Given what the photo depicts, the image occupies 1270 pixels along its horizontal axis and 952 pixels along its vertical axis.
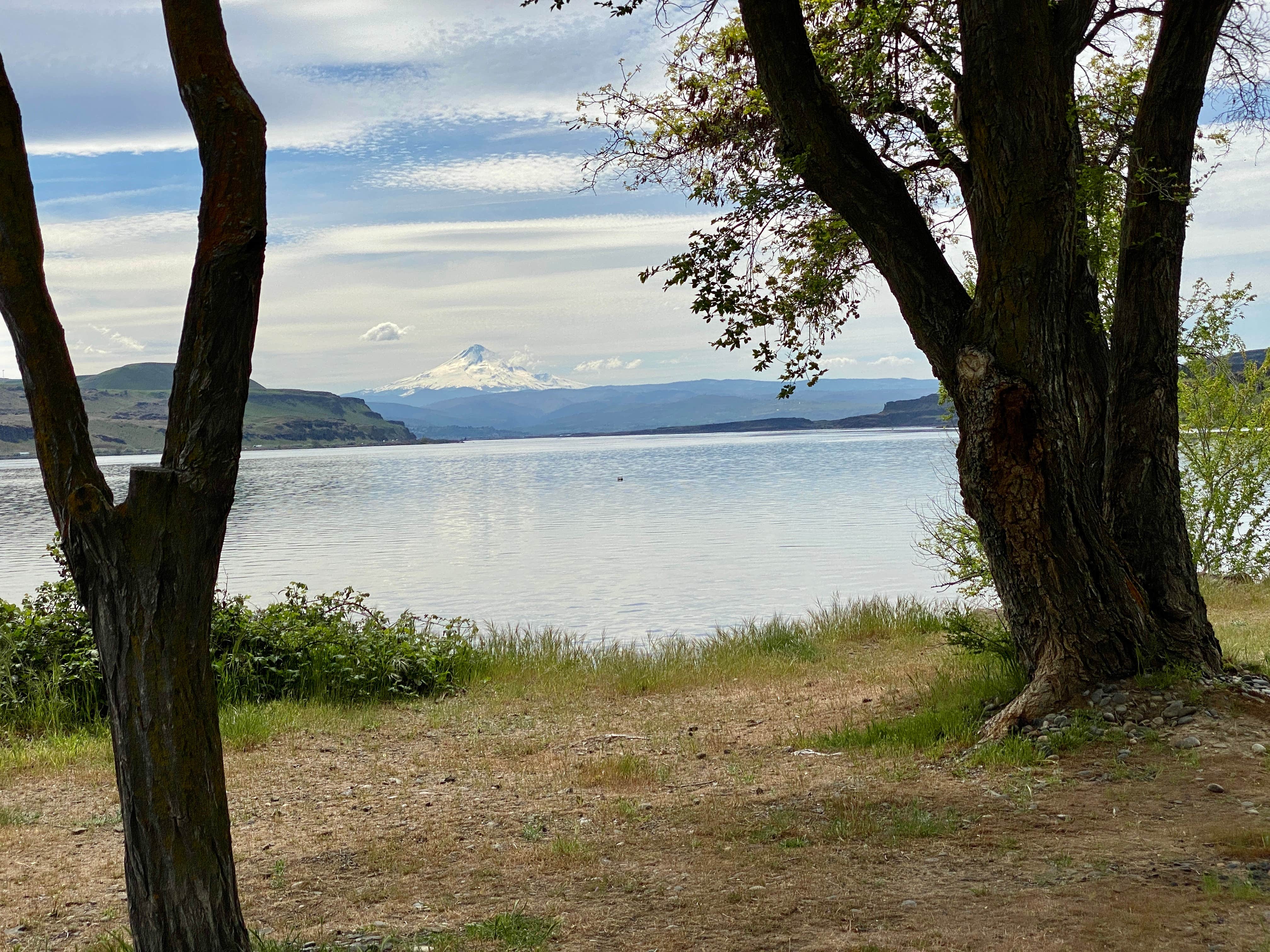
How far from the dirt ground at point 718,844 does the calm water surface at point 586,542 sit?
10.0 meters

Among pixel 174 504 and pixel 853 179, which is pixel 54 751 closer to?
pixel 174 504

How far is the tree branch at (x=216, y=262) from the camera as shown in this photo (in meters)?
3.89

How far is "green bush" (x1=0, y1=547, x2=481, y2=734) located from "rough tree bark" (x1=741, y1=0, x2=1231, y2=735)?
6758 mm

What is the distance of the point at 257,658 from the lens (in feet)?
36.9

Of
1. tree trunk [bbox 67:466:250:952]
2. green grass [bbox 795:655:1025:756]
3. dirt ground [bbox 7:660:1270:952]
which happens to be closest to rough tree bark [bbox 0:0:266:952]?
tree trunk [bbox 67:466:250:952]

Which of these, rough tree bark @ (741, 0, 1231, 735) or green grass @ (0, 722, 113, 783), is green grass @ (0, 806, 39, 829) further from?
rough tree bark @ (741, 0, 1231, 735)

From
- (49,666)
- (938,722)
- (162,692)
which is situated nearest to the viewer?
(162,692)

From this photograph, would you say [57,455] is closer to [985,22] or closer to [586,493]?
[985,22]

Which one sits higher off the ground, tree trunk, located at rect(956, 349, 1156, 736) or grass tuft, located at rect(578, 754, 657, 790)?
tree trunk, located at rect(956, 349, 1156, 736)

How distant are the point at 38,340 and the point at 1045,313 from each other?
245 inches

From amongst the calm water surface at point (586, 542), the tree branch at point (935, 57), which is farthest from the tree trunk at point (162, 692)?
the calm water surface at point (586, 542)

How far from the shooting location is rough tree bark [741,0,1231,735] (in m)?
7.21

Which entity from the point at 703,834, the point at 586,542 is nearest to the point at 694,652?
Answer: the point at 703,834

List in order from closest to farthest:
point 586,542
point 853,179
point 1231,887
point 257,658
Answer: point 1231,887 → point 853,179 → point 257,658 → point 586,542
